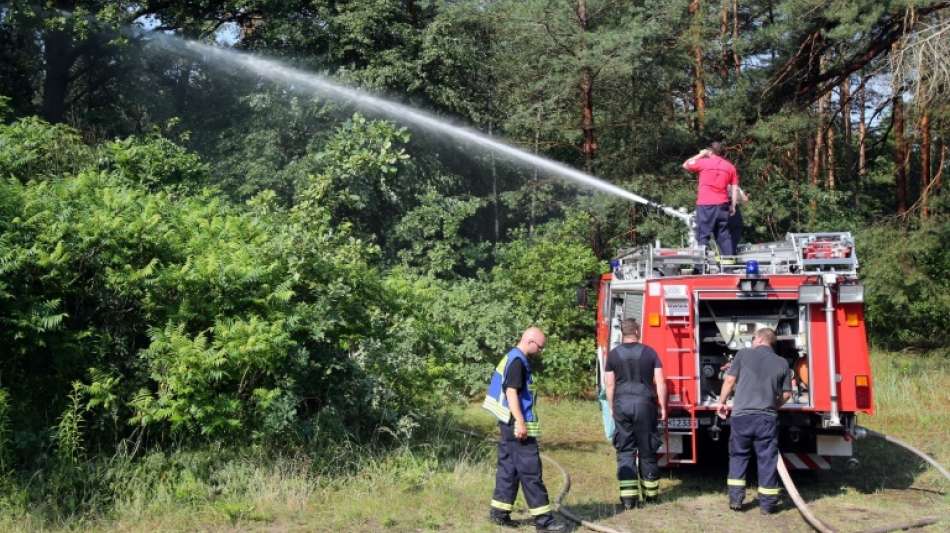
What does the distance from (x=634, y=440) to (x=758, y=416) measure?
1.10 m


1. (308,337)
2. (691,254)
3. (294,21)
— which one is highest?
(294,21)

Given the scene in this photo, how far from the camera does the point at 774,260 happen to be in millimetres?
9891

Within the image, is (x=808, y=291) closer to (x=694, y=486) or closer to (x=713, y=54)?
(x=694, y=486)

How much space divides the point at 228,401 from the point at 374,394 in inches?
72.6

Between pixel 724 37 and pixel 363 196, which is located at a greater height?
pixel 724 37

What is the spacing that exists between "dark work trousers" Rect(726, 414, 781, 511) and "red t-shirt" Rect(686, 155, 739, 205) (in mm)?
3273

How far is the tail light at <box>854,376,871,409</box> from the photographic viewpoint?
912 cm

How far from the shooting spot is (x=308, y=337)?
31.2 feet

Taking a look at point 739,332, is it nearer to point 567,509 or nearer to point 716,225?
point 716,225

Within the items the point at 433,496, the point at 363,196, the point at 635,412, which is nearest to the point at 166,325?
the point at 433,496

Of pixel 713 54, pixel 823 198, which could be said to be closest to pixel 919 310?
pixel 823 198

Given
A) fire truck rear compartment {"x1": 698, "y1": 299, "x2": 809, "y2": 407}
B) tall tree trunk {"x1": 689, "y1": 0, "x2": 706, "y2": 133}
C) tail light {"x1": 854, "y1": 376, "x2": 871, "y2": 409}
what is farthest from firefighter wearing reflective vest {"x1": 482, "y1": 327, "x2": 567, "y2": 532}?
tall tree trunk {"x1": 689, "y1": 0, "x2": 706, "y2": 133}

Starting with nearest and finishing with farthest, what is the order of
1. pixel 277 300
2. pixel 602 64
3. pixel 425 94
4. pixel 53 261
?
1. pixel 53 261
2. pixel 277 300
3. pixel 602 64
4. pixel 425 94

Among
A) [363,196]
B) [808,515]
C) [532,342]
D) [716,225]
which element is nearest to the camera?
[532,342]
